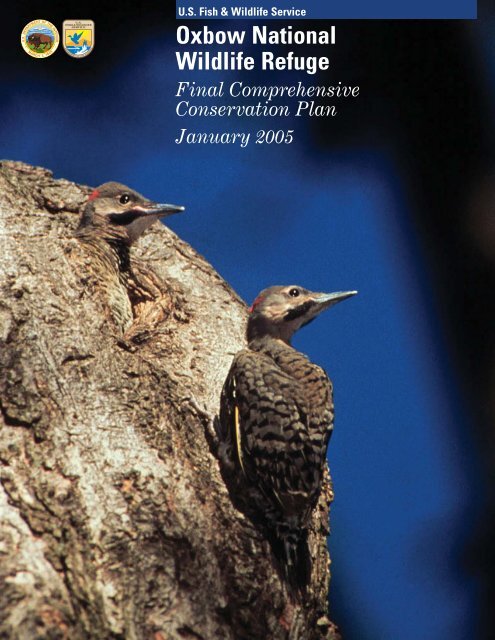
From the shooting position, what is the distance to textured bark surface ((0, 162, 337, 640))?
9.46 feet

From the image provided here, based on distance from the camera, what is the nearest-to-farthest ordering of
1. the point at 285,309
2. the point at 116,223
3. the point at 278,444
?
the point at 278,444, the point at 285,309, the point at 116,223

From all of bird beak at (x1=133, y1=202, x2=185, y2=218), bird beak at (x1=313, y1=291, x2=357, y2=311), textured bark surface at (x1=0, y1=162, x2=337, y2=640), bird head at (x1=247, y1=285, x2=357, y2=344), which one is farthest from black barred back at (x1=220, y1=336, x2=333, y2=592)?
bird beak at (x1=133, y1=202, x2=185, y2=218)

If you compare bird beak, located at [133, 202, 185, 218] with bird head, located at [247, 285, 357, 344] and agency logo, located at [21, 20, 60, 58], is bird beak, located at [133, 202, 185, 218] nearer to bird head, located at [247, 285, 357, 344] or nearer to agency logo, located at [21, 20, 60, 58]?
bird head, located at [247, 285, 357, 344]

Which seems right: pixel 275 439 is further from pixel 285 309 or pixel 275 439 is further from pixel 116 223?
pixel 116 223

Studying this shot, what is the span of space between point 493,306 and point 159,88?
2135 millimetres

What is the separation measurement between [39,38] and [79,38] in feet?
0.68

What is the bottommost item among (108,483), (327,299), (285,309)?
(108,483)

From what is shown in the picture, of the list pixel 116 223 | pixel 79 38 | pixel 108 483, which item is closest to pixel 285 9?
pixel 79 38

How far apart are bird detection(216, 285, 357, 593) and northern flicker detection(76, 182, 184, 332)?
32.3 inches

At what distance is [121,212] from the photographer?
4785 millimetres

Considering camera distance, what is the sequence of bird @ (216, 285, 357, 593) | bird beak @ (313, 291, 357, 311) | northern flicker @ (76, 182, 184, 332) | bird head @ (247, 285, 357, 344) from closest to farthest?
bird @ (216, 285, 357, 593), northern flicker @ (76, 182, 184, 332), bird head @ (247, 285, 357, 344), bird beak @ (313, 291, 357, 311)

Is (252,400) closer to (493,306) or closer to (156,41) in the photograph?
(493,306)

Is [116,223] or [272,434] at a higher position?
[116,223]

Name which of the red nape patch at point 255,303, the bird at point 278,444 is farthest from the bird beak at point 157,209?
the bird at point 278,444
